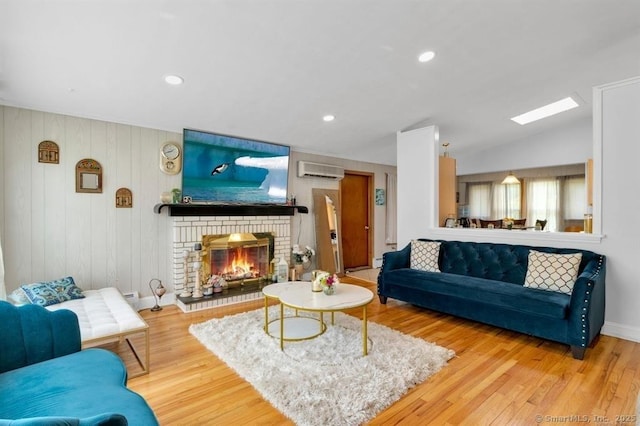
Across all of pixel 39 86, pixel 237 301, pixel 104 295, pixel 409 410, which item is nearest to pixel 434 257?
pixel 409 410

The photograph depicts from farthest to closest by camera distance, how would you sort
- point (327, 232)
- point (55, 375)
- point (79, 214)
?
1. point (327, 232)
2. point (79, 214)
3. point (55, 375)

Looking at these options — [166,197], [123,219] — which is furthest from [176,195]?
[123,219]

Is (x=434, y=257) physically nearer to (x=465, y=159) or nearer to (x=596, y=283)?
(x=596, y=283)

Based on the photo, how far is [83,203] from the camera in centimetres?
345

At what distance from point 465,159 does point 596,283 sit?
5.43 metres

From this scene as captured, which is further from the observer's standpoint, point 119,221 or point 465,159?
point 465,159

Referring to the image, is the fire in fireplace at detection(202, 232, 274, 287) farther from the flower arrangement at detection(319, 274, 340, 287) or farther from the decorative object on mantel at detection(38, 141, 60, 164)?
the flower arrangement at detection(319, 274, 340, 287)

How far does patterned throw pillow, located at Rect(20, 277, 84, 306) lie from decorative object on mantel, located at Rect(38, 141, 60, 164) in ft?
4.14

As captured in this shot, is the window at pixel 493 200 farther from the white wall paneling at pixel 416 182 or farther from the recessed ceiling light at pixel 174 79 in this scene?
Answer: the recessed ceiling light at pixel 174 79

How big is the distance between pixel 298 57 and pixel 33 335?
2.73 meters

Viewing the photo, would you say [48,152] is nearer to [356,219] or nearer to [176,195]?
[176,195]

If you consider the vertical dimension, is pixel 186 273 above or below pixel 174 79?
below

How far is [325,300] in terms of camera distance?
2.72m

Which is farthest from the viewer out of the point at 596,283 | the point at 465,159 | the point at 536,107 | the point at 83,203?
the point at 465,159
